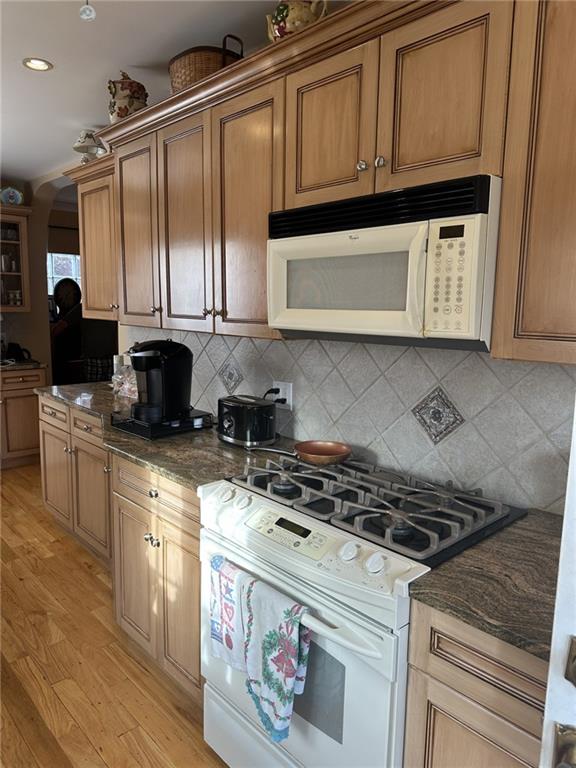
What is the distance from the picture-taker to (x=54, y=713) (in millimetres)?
1968

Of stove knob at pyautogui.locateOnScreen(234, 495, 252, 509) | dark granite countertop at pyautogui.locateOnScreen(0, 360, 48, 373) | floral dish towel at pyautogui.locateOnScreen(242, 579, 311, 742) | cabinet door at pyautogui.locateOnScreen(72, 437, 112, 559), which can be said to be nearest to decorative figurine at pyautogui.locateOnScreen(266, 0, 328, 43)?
stove knob at pyautogui.locateOnScreen(234, 495, 252, 509)

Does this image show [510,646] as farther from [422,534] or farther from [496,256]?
[496,256]

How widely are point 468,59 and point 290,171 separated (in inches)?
25.0

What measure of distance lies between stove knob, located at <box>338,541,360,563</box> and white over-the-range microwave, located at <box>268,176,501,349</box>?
0.54 meters

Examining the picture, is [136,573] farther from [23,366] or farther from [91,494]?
[23,366]

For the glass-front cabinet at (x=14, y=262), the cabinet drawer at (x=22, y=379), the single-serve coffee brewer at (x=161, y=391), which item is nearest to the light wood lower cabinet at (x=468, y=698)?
the single-serve coffee brewer at (x=161, y=391)

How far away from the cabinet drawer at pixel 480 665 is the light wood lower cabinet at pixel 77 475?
5.97ft

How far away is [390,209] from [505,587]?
95 centimetres

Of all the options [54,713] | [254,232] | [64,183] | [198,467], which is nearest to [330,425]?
[198,467]

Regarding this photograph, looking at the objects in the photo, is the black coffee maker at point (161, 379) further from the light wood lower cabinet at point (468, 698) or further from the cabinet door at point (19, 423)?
the cabinet door at point (19, 423)

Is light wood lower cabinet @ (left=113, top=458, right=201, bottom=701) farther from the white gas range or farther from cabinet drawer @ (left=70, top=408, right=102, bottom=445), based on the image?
cabinet drawer @ (left=70, top=408, right=102, bottom=445)

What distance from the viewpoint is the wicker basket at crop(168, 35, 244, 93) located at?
2.10 m

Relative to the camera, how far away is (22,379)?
4660 mm

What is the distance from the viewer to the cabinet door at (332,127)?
150 centimetres
